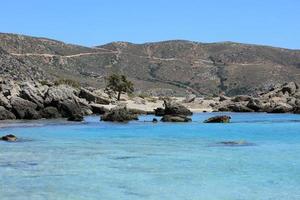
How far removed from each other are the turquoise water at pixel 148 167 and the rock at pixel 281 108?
39.5 meters

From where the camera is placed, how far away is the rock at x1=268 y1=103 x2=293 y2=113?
8381 cm

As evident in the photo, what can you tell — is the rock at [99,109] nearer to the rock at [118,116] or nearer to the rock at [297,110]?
the rock at [118,116]

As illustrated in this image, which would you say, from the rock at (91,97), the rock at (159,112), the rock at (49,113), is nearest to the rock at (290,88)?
the rock at (159,112)

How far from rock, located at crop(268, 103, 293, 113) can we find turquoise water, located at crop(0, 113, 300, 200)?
39.5 meters

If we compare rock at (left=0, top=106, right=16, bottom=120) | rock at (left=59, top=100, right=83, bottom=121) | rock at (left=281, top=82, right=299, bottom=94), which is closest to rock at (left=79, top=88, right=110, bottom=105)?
rock at (left=59, top=100, right=83, bottom=121)

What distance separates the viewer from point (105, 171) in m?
25.2

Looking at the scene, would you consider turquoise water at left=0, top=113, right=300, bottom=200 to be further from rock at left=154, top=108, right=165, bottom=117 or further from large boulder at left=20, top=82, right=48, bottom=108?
rock at left=154, top=108, right=165, bottom=117

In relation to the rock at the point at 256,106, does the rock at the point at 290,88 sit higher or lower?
higher

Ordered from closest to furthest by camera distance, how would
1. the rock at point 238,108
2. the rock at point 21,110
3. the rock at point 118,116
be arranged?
the rock at point 118,116 < the rock at point 21,110 < the rock at point 238,108

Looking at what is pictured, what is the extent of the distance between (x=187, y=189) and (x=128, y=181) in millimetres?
2776

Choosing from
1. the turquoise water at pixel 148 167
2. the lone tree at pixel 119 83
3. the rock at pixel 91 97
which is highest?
the lone tree at pixel 119 83

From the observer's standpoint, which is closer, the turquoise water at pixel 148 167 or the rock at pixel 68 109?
the turquoise water at pixel 148 167

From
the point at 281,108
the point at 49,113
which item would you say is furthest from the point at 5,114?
the point at 281,108

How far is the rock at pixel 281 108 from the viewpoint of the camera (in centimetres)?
8381
